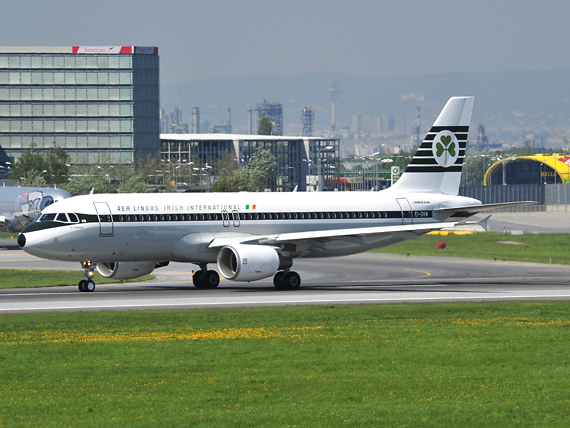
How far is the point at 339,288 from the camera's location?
43.9 meters

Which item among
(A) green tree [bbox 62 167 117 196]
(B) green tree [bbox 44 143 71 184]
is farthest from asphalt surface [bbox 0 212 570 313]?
(B) green tree [bbox 44 143 71 184]

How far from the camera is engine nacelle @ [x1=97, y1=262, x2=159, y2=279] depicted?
140 ft

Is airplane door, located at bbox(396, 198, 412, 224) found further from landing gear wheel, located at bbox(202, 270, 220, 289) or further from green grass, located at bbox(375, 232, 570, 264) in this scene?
green grass, located at bbox(375, 232, 570, 264)

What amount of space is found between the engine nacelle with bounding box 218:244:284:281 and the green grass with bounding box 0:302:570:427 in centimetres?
773

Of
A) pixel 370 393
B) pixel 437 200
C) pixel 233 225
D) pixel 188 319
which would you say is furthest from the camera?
pixel 437 200

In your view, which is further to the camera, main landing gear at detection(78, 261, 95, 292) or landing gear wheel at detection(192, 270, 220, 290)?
landing gear wheel at detection(192, 270, 220, 290)

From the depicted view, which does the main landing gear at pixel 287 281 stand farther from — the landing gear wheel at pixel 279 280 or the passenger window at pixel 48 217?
the passenger window at pixel 48 217

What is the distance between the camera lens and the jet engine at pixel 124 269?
42.8m

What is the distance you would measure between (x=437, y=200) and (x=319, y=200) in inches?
281

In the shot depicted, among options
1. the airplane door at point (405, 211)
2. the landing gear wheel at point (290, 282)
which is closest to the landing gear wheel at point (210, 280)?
the landing gear wheel at point (290, 282)

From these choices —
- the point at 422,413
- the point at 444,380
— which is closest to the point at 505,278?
the point at 444,380

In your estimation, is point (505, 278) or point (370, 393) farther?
point (505, 278)

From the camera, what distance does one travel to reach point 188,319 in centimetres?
3017

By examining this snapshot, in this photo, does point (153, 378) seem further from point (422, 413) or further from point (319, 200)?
point (319, 200)
